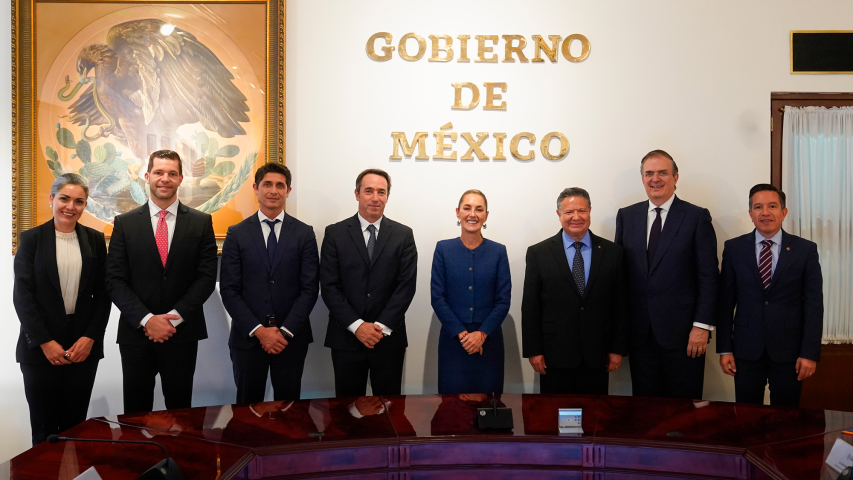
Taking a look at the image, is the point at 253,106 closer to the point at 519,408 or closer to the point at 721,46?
the point at 519,408

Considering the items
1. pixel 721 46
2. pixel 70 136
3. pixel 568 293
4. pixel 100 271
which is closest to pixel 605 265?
pixel 568 293

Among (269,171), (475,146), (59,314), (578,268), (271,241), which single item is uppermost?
(475,146)

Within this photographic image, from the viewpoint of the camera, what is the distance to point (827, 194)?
3.99 meters

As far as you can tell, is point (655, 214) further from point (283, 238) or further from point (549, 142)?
point (283, 238)

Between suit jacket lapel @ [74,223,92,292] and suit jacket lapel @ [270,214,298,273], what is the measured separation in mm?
964

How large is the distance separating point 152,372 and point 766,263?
11.3ft

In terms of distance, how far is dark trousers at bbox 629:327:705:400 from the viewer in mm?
3357

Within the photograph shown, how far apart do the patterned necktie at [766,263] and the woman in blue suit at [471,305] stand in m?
1.38

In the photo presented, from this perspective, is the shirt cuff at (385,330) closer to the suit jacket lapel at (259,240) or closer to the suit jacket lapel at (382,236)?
the suit jacket lapel at (382,236)

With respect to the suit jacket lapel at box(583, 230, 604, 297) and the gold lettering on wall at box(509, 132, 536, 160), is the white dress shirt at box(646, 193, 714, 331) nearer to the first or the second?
the suit jacket lapel at box(583, 230, 604, 297)

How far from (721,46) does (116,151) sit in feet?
13.8

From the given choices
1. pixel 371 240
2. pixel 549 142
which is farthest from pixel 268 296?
pixel 549 142

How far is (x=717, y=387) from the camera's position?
4070mm

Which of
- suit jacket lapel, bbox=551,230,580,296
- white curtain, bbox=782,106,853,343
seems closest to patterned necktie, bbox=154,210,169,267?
suit jacket lapel, bbox=551,230,580,296
